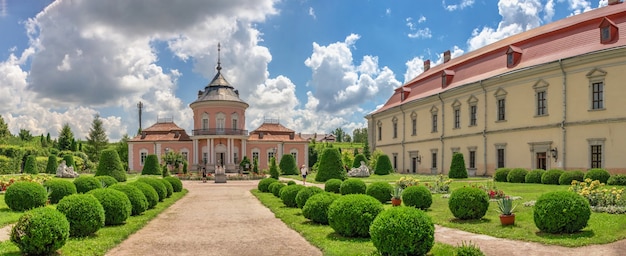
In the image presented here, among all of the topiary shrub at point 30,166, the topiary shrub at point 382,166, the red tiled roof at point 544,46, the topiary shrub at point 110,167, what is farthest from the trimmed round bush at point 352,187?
the topiary shrub at point 30,166

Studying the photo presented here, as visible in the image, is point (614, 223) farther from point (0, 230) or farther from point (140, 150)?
point (140, 150)

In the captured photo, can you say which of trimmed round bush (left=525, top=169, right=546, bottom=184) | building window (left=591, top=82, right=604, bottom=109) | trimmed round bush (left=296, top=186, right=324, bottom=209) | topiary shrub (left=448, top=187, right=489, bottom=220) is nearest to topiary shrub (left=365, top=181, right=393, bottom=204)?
trimmed round bush (left=296, top=186, right=324, bottom=209)

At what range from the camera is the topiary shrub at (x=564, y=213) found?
32.7 feet

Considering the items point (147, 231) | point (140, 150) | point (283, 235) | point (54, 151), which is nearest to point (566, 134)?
point (283, 235)

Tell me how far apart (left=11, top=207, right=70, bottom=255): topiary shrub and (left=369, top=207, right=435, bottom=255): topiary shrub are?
210 inches

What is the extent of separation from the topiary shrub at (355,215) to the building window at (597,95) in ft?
69.3

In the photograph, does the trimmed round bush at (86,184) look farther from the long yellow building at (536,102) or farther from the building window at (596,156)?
the building window at (596,156)

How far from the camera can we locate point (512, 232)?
10.6m

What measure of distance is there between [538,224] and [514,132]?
22570 mm

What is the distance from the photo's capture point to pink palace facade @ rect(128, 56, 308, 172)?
55.6 meters

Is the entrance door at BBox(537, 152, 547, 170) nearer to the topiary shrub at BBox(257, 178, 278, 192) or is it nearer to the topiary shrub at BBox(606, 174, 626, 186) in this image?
the topiary shrub at BBox(606, 174, 626, 186)

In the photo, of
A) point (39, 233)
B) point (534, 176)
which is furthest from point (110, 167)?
point (534, 176)

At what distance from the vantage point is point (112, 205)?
469 inches

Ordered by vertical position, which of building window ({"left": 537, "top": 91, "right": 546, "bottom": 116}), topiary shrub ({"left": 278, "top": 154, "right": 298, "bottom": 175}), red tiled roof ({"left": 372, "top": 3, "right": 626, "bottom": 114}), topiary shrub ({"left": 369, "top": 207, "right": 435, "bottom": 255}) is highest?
red tiled roof ({"left": 372, "top": 3, "right": 626, "bottom": 114})
